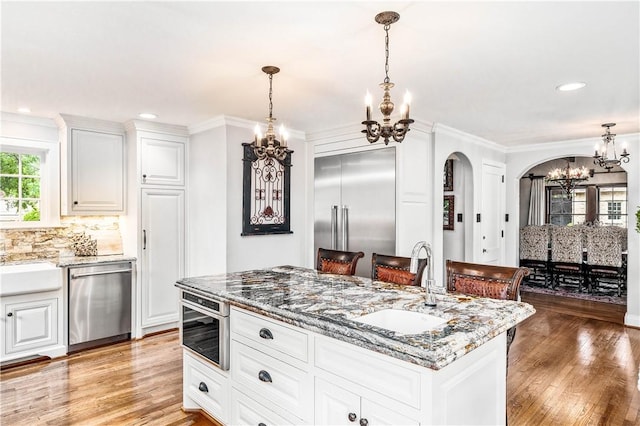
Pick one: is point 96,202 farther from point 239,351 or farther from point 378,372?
point 378,372

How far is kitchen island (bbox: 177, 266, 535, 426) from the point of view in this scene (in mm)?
1450

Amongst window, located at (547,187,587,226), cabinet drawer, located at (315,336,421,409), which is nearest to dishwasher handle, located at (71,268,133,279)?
cabinet drawer, located at (315,336,421,409)

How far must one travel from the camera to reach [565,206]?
33.0ft

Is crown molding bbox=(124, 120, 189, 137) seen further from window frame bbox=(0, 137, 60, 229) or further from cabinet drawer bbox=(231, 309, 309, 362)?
cabinet drawer bbox=(231, 309, 309, 362)

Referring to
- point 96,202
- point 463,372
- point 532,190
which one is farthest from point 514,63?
point 532,190

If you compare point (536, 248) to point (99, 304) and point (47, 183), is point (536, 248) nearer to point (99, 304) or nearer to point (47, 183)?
point (99, 304)

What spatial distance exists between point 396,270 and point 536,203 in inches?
351

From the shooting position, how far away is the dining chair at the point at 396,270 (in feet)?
8.87

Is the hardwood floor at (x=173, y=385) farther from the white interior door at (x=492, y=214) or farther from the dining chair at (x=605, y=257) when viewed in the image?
the dining chair at (x=605, y=257)

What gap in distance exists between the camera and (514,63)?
2584 mm

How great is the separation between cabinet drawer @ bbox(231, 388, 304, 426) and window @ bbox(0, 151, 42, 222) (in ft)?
10.9

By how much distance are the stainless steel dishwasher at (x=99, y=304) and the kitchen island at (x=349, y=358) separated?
6.44 feet

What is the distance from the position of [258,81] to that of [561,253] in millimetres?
6375

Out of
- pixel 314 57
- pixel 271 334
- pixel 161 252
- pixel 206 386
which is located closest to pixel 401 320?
pixel 271 334
